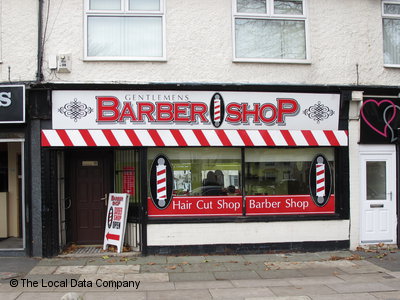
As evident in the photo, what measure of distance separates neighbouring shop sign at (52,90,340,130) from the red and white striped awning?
118 millimetres

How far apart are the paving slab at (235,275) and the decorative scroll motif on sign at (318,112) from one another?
12.4 ft

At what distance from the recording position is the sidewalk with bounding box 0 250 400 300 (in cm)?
646

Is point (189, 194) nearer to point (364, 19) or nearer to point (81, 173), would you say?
point (81, 173)

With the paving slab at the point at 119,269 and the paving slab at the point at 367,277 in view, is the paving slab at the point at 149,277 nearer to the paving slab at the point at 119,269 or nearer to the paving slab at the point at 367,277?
the paving slab at the point at 119,269

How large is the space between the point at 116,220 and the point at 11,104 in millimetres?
3354

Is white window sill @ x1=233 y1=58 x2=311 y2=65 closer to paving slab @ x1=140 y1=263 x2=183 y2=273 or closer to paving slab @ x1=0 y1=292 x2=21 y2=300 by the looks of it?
paving slab @ x1=140 y1=263 x2=183 y2=273

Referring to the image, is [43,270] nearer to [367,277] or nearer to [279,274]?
Result: [279,274]

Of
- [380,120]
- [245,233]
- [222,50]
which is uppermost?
[222,50]

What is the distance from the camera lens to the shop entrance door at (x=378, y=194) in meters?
9.54

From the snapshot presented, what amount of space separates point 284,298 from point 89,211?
5348mm

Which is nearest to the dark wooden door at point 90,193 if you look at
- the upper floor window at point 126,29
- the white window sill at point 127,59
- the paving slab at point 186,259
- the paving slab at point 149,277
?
the paving slab at point 186,259

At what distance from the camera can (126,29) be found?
9266 mm

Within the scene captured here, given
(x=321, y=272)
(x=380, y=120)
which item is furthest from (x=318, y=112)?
(x=321, y=272)

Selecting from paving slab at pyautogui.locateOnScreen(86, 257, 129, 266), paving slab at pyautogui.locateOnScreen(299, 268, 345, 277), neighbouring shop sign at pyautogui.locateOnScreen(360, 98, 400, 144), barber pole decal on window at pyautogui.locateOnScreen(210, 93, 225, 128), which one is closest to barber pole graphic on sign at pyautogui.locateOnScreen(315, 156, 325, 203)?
neighbouring shop sign at pyautogui.locateOnScreen(360, 98, 400, 144)
